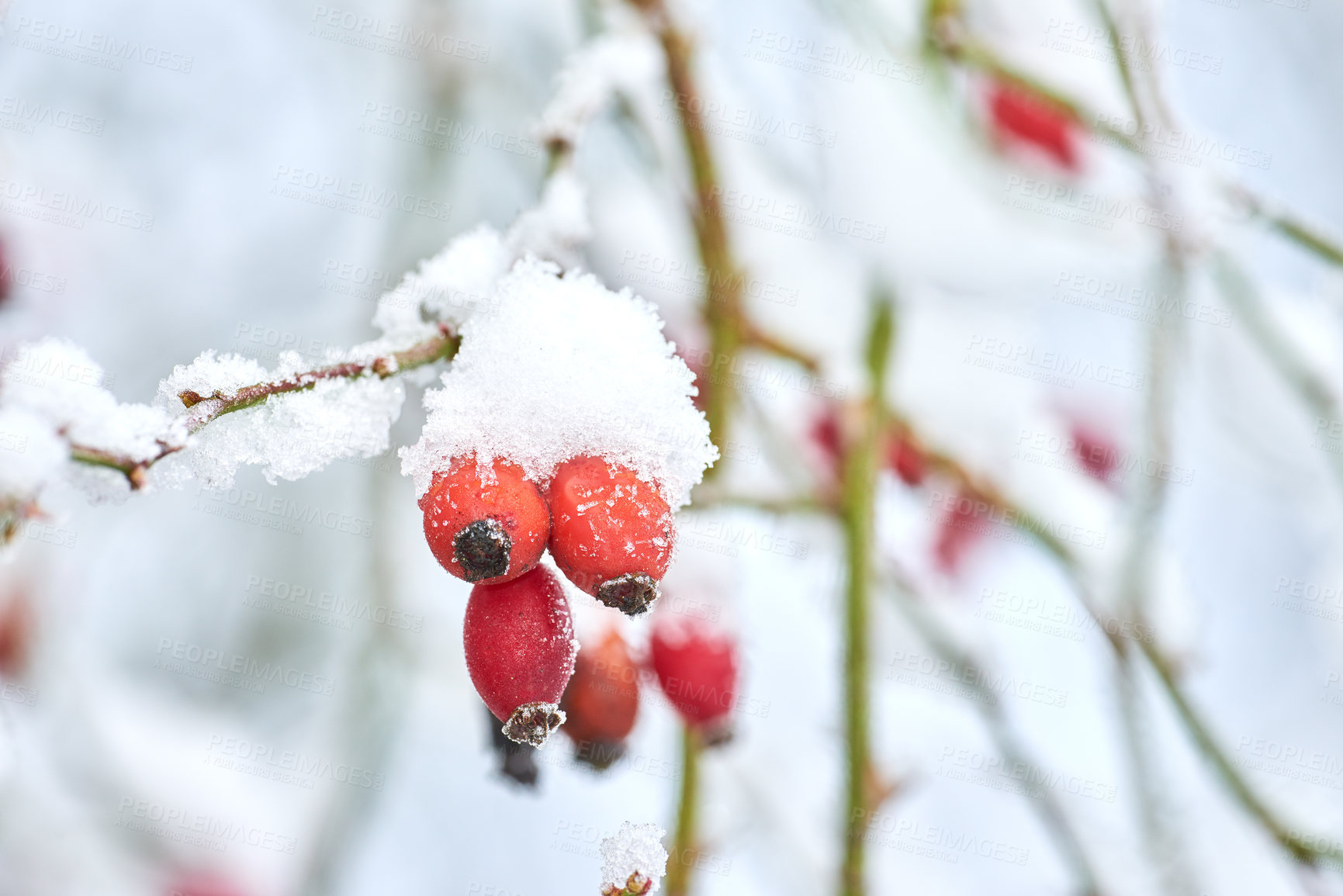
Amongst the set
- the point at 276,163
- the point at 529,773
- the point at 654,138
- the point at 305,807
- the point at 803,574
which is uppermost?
the point at 654,138

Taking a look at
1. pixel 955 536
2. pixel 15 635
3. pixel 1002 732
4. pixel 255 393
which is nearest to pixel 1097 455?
pixel 955 536

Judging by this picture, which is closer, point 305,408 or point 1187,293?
point 305,408

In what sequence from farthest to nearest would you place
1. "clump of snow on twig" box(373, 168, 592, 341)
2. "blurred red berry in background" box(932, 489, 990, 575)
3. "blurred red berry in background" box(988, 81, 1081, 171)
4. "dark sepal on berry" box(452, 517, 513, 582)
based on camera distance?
"blurred red berry in background" box(932, 489, 990, 575) < "blurred red berry in background" box(988, 81, 1081, 171) < "clump of snow on twig" box(373, 168, 592, 341) < "dark sepal on berry" box(452, 517, 513, 582)

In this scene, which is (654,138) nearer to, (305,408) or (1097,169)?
(1097,169)

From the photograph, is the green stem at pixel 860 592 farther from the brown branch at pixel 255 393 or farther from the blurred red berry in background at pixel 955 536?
the blurred red berry in background at pixel 955 536

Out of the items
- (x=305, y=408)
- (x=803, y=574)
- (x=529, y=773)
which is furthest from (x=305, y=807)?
(x=305, y=408)

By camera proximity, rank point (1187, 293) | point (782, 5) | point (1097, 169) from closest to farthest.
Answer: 1. point (1187, 293)
2. point (1097, 169)
3. point (782, 5)

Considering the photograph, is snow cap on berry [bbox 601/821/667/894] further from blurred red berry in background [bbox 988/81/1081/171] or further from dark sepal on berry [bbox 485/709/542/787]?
blurred red berry in background [bbox 988/81/1081/171]

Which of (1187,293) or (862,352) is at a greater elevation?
(1187,293)

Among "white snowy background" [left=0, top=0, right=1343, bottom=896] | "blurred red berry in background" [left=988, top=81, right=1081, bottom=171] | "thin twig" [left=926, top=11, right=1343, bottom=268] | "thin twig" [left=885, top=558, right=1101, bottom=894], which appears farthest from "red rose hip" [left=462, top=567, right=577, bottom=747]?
"blurred red berry in background" [left=988, top=81, right=1081, bottom=171]
